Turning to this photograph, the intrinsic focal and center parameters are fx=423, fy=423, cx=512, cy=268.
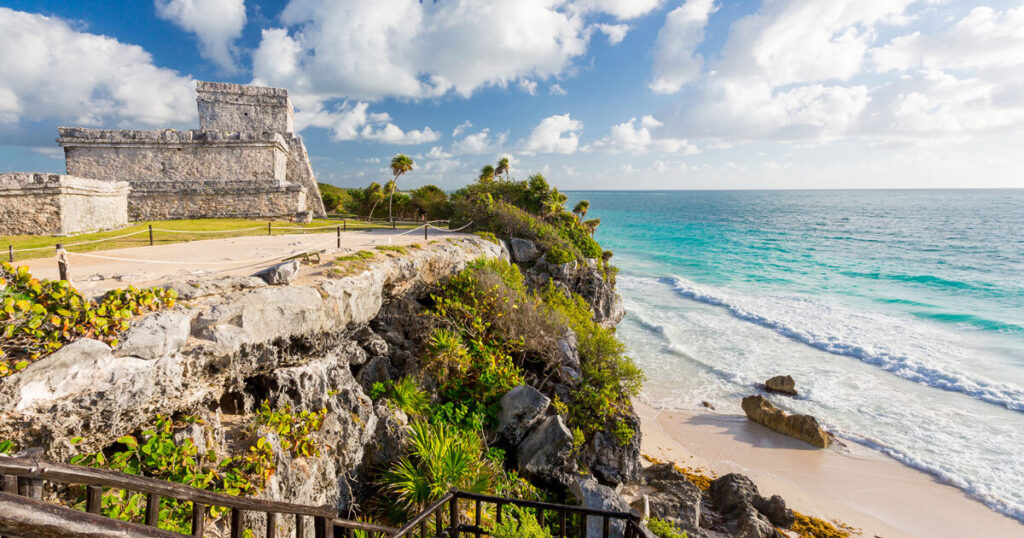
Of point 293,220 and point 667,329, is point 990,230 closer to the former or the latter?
point 667,329

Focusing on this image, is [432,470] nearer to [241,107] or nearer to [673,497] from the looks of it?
[673,497]

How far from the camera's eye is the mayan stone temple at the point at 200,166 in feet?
54.6

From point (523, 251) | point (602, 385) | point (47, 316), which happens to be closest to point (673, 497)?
point (602, 385)

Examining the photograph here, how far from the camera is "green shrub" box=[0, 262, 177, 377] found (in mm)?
3822

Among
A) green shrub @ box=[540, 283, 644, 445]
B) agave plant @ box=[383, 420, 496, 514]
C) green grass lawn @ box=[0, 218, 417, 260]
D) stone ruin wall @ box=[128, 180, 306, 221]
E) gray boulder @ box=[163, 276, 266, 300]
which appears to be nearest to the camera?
gray boulder @ box=[163, 276, 266, 300]

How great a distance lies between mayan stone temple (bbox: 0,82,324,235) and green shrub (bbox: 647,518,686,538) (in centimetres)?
1720

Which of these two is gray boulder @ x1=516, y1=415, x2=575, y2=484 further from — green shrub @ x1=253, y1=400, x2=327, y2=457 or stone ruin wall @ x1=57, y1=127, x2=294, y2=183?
stone ruin wall @ x1=57, y1=127, x2=294, y2=183

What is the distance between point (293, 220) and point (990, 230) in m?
77.7

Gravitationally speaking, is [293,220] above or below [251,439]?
above

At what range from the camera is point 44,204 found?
38.2ft

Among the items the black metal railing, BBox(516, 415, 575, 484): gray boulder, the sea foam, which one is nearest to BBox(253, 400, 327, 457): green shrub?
the black metal railing

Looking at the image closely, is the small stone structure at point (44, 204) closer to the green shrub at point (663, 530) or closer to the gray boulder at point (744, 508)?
the green shrub at point (663, 530)

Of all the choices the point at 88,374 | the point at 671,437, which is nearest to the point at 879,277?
the point at 671,437

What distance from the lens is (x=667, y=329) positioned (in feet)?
68.2
